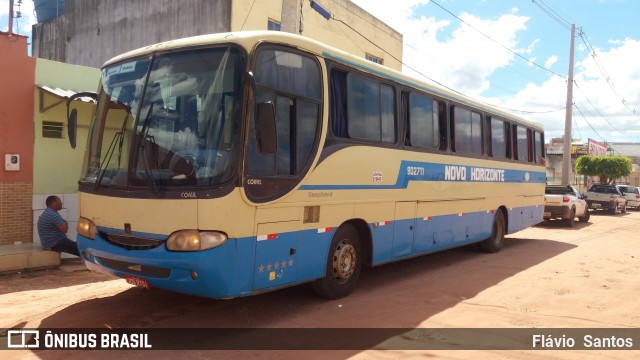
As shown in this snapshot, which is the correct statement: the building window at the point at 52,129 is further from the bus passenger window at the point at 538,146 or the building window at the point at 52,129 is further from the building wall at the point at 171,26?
the bus passenger window at the point at 538,146

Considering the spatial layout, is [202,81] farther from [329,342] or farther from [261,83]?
[329,342]

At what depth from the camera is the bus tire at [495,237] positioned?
38.3ft

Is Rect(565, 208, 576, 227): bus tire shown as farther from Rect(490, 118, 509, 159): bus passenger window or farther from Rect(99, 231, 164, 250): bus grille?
Rect(99, 231, 164, 250): bus grille

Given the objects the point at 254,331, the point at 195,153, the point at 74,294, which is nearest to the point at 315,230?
the point at 254,331

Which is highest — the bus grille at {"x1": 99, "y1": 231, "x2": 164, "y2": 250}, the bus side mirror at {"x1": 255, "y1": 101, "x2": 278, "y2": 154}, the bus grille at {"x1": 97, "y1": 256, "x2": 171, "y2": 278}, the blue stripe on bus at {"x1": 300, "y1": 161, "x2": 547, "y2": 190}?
the bus side mirror at {"x1": 255, "y1": 101, "x2": 278, "y2": 154}

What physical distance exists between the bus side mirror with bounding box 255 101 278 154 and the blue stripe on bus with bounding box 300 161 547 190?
3.23 feet

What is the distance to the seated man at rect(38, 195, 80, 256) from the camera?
8.46m

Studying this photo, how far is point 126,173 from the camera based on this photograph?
17.8 feet

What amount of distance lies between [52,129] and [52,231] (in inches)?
112

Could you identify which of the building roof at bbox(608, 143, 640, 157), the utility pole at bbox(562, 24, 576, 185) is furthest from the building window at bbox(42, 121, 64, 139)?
the building roof at bbox(608, 143, 640, 157)

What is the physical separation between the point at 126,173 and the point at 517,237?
44.1 feet

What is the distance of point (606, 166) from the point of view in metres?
34.7

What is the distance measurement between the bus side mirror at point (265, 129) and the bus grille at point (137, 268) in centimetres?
158

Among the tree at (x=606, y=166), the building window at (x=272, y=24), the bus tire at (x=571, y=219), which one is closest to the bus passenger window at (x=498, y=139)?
the building window at (x=272, y=24)
